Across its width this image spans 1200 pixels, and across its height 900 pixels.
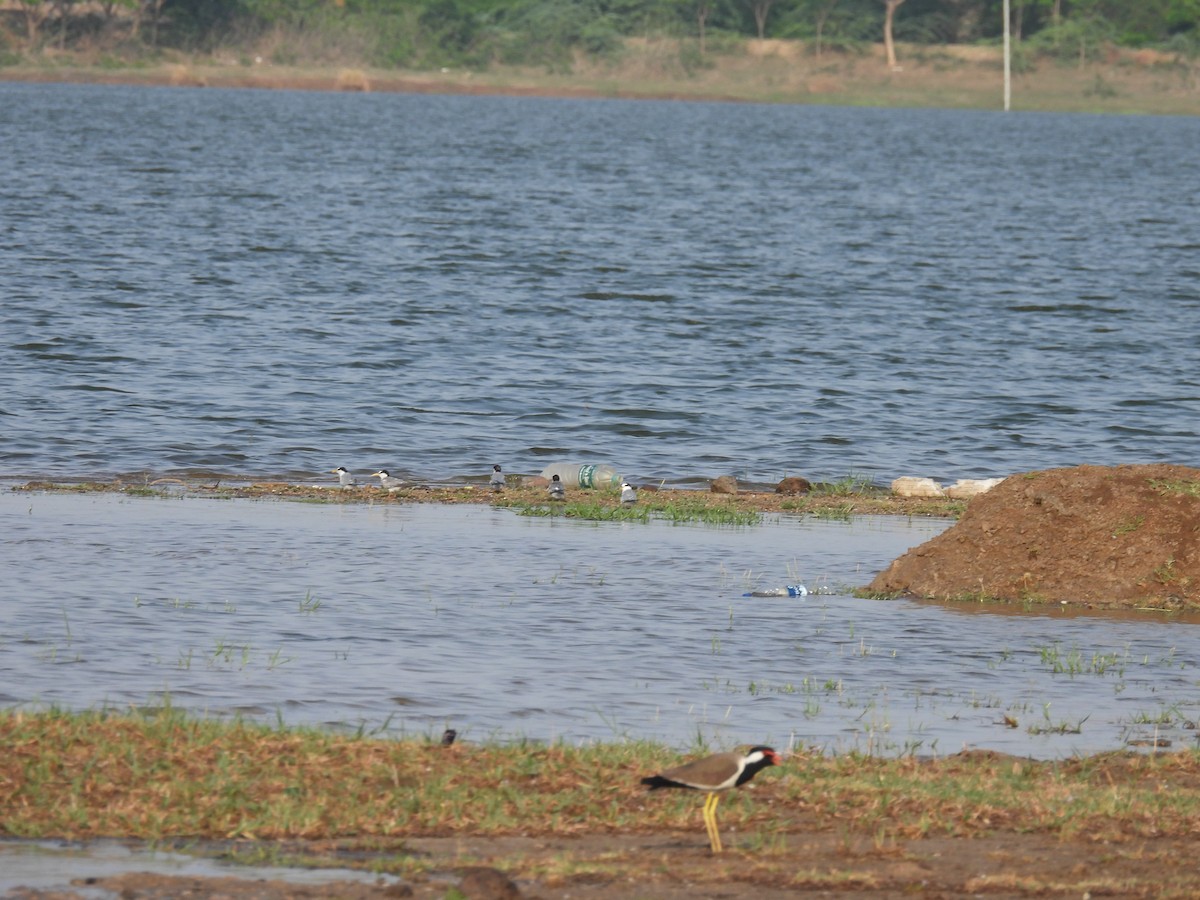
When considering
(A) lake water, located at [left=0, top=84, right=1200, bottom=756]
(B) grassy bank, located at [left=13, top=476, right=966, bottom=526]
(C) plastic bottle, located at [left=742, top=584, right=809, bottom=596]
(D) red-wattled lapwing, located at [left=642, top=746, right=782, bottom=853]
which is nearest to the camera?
(D) red-wattled lapwing, located at [left=642, top=746, right=782, bottom=853]

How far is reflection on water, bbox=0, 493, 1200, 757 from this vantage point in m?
10.9

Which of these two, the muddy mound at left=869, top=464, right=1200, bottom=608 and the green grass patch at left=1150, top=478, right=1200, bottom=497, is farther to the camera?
the green grass patch at left=1150, top=478, right=1200, bottom=497

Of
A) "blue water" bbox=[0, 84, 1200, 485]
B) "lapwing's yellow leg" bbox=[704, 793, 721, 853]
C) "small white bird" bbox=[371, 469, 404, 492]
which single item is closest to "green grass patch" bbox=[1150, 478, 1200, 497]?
"blue water" bbox=[0, 84, 1200, 485]

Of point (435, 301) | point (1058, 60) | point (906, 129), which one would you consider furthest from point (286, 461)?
point (1058, 60)

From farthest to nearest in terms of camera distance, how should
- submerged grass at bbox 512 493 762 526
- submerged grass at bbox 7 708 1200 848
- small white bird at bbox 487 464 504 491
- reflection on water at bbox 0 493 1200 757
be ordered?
small white bird at bbox 487 464 504 491 < submerged grass at bbox 512 493 762 526 < reflection on water at bbox 0 493 1200 757 < submerged grass at bbox 7 708 1200 848

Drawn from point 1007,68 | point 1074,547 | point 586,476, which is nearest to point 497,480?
point 586,476

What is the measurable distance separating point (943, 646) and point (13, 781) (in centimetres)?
663

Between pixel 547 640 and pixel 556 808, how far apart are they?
4188 mm

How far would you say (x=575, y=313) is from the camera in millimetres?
36594

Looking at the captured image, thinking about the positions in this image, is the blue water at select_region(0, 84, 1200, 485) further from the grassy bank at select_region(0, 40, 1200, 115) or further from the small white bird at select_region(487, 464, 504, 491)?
the grassy bank at select_region(0, 40, 1200, 115)

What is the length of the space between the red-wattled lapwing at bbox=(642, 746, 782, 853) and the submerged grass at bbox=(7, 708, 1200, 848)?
18.3 inches

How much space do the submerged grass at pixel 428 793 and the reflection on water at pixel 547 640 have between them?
2.91 feet

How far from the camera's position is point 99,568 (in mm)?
14477

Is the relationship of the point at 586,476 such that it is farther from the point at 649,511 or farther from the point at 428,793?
the point at 428,793
